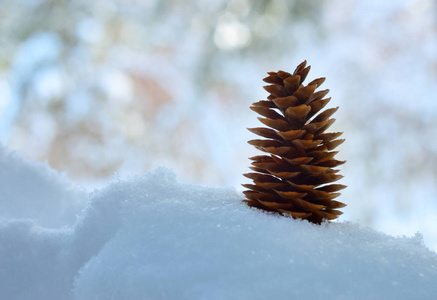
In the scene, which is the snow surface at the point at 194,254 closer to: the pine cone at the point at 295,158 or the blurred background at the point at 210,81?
the pine cone at the point at 295,158

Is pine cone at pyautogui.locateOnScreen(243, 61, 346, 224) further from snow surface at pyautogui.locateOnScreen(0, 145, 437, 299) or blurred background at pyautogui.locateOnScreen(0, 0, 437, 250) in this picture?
blurred background at pyautogui.locateOnScreen(0, 0, 437, 250)

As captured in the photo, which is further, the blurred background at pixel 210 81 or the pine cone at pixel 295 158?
the blurred background at pixel 210 81

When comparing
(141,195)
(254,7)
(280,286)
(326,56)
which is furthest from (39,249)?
(326,56)

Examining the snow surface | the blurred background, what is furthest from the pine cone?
the blurred background

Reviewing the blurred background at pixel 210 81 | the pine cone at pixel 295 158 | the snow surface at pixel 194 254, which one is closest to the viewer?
the snow surface at pixel 194 254

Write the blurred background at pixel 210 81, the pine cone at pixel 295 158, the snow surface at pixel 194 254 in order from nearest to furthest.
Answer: the snow surface at pixel 194 254 → the pine cone at pixel 295 158 → the blurred background at pixel 210 81

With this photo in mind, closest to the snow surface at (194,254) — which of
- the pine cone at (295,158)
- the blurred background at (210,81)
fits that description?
the pine cone at (295,158)
